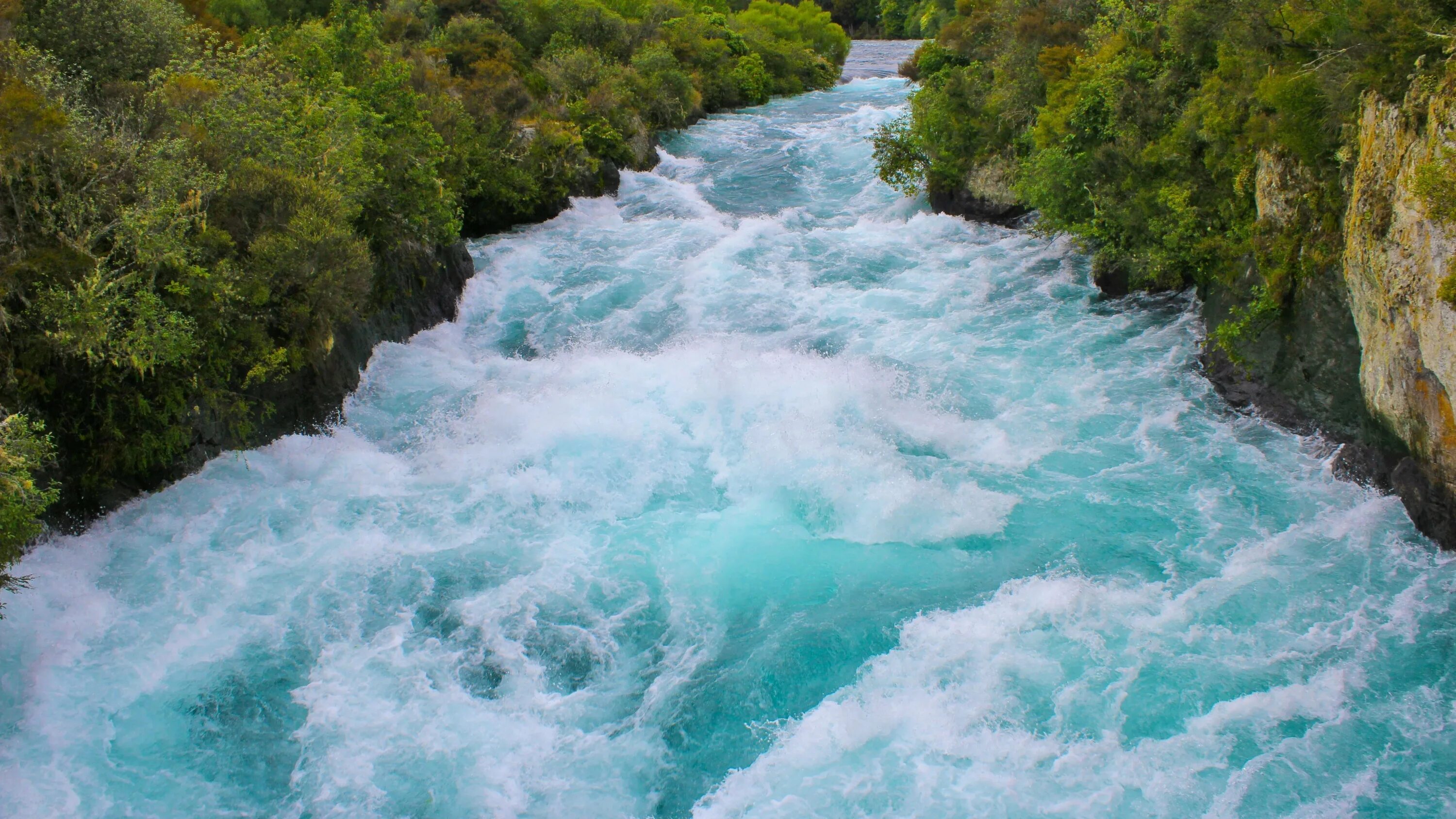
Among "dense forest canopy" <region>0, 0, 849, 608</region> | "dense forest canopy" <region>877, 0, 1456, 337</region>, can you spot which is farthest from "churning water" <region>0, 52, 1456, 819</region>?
"dense forest canopy" <region>877, 0, 1456, 337</region>

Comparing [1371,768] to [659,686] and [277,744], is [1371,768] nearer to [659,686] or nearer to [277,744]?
[659,686]

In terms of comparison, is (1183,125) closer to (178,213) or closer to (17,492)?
(178,213)

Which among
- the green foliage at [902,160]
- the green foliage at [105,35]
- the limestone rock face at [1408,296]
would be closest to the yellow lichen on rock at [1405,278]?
the limestone rock face at [1408,296]

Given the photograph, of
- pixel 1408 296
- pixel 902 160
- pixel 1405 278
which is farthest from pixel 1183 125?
pixel 902 160

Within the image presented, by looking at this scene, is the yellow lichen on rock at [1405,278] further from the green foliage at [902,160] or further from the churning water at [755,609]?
the green foliage at [902,160]

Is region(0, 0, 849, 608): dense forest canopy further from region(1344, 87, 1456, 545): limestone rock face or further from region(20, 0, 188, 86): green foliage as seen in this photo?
region(1344, 87, 1456, 545): limestone rock face

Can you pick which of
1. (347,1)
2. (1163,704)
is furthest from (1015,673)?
(347,1)
